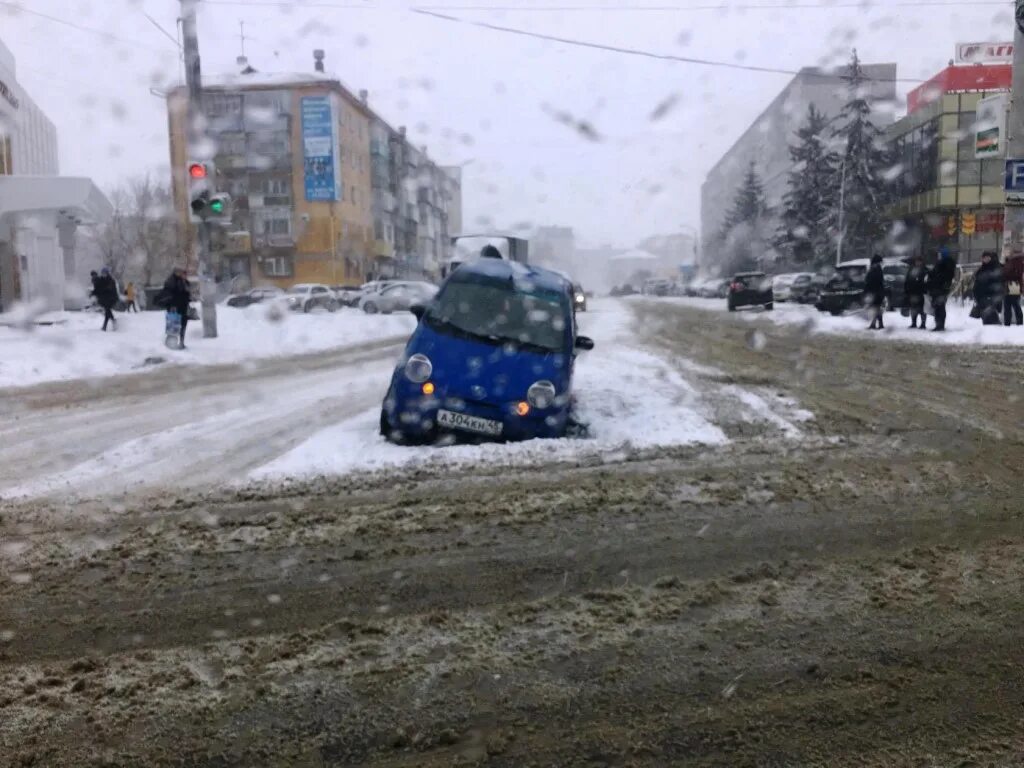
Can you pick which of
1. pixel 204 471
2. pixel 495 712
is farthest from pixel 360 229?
pixel 495 712

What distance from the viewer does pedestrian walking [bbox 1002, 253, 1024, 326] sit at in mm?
19250

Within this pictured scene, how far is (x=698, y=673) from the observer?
3436 millimetres

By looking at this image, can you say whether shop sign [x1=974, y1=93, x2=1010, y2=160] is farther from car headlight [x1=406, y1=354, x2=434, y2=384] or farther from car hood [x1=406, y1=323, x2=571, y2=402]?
car headlight [x1=406, y1=354, x2=434, y2=384]

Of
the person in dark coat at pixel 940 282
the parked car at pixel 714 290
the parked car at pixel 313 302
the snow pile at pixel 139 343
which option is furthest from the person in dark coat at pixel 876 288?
the parked car at pixel 714 290

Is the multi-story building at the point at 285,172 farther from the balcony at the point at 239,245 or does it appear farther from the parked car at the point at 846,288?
the parked car at the point at 846,288

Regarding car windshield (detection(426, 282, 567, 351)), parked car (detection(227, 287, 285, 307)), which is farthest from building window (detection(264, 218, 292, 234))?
car windshield (detection(426, 282, 567, 351))

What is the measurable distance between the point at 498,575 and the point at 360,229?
68547 millimetres

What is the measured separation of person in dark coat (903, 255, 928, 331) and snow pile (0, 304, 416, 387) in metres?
12.9

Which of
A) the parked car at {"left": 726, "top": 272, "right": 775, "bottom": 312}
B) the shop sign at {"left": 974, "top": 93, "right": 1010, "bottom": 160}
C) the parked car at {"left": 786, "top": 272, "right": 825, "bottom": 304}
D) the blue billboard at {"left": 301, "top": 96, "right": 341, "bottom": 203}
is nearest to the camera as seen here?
the shop sign at {"left": 974, "top": 93, "right": 1010, "bottom": 160}

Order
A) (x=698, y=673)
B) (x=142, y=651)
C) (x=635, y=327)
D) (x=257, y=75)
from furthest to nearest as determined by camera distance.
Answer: (x=257, y=75)
(x=635, y=327)
(x=142, y=651)
(x=698, y=673)

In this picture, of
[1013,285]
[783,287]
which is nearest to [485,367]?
[1013,285]

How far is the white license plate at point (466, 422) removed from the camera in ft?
24.7

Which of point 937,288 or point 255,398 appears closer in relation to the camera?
point 255,398

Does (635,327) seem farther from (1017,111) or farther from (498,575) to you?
(498,575)
